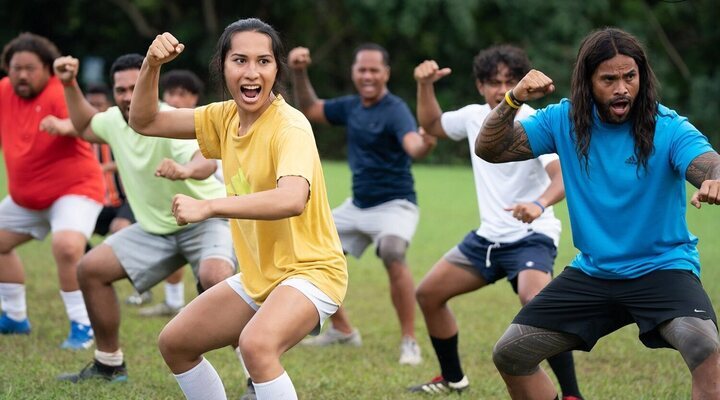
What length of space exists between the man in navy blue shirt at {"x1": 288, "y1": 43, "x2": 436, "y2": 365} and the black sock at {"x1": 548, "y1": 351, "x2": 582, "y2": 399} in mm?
2146

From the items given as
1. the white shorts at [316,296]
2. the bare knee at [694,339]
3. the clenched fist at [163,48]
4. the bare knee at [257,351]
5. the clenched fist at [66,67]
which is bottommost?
the bare knee at [694,339]

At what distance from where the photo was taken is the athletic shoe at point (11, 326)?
846cm

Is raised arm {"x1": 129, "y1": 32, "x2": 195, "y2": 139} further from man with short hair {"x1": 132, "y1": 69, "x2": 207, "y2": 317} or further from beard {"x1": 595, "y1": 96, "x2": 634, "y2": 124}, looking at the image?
man with short hair {"x1": 132, "y1": 69, "x2": 207, "y2": 317}

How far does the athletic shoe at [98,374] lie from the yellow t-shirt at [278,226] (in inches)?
84.2

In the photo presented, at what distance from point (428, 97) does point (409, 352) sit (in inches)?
85.1

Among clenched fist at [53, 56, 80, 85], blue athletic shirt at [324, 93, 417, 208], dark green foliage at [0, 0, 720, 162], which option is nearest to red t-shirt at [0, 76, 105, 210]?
clenched fist at [53, 56, 80, 85]

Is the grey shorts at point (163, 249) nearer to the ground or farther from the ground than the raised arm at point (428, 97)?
nearer to the ground

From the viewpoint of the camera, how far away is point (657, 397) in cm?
666

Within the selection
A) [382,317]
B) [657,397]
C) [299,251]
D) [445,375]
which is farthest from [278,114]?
[382,317]

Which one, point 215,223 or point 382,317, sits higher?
point 215,223

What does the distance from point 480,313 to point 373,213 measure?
205 centimetres

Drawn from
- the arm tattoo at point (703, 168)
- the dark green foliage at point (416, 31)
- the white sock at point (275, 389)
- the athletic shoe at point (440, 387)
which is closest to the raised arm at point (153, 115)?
the white sock at point (275, 389)

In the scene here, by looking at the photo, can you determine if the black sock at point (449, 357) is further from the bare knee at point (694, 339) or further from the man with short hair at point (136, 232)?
the bare knee at point (694, 339)

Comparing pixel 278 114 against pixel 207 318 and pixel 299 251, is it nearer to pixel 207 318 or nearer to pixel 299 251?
pixel 299 251
